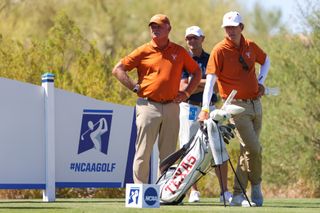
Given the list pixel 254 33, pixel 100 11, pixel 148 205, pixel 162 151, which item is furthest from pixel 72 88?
pixel 254 33

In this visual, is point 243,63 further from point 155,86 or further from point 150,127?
point 150,127

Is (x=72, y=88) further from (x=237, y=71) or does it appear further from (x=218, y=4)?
(x=218, y=4)

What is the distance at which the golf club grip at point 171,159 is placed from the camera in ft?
42.8

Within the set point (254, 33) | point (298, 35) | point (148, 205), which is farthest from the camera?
point (254, 33)

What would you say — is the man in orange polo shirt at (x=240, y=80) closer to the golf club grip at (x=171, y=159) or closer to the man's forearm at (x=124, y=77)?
the golf club grip at (x=171, y=159)

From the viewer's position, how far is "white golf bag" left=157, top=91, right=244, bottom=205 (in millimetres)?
12602

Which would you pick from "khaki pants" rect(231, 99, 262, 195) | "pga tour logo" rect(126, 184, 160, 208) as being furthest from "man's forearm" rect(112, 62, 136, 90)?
"pga tour logo" rect(126, 184, 160, 208)

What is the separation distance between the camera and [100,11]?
129 feet

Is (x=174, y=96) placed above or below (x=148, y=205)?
above

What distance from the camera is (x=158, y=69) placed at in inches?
513

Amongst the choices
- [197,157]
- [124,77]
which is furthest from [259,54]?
[124,77]

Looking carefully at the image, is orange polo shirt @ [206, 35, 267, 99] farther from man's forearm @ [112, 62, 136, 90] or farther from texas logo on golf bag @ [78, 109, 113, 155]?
texas logo on golf bag @ [78, 109, 113, 155]

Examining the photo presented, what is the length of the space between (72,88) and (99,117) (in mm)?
5539

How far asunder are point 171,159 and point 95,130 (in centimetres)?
235
